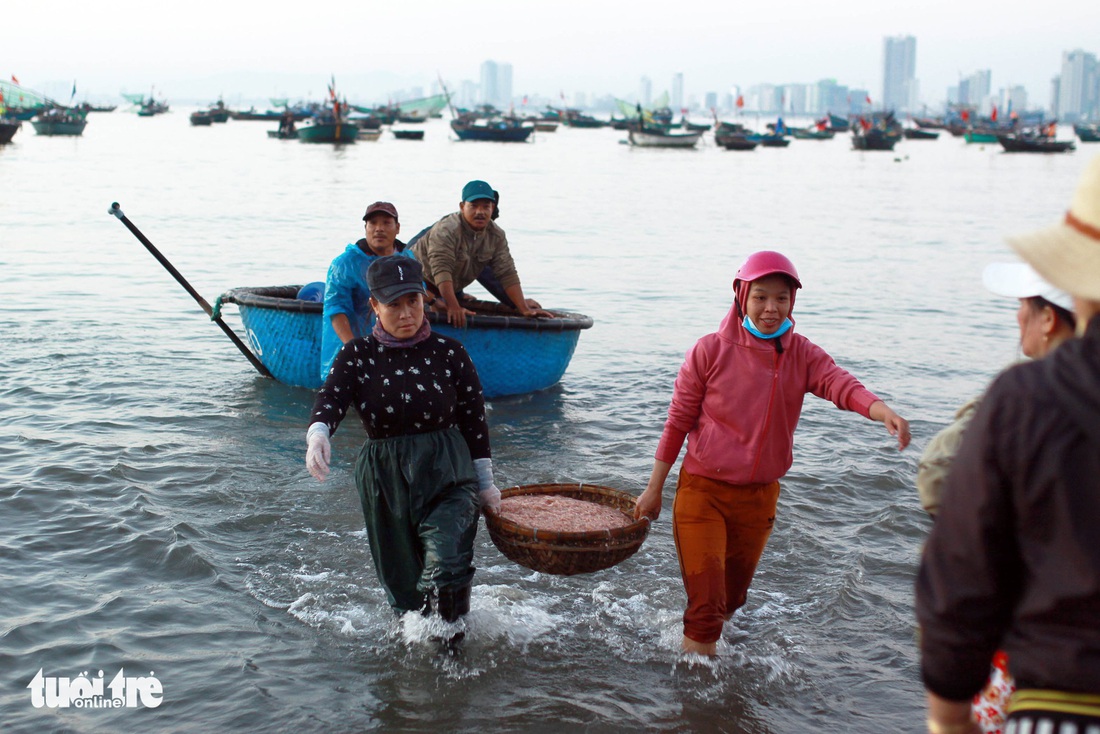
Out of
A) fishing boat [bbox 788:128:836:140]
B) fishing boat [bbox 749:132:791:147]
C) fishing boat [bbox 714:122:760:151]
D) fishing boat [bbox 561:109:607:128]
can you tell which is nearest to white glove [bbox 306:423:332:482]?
fishing boat [bbox 714:122:760:151]

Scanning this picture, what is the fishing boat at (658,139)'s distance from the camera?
237 feet

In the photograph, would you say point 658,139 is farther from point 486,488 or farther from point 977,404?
point 977,404

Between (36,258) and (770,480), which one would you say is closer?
(770,480)

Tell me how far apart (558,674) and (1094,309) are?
3190mm

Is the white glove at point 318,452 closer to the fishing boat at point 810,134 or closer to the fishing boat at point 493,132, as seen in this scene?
the fishing boat at point 493,132

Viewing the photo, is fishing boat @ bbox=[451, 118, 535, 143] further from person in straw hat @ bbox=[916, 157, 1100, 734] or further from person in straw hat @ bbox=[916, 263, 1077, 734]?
person in straw hat @ bbox=[916, 157, 1100, 734]

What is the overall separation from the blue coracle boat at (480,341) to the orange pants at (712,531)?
4.36 metres

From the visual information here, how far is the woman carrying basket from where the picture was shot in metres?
4.08

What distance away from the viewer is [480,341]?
337 inches

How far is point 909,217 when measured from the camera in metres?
28.4

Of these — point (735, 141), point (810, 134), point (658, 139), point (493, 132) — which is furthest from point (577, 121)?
point (735, 141)

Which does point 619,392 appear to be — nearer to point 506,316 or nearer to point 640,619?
point 506,316

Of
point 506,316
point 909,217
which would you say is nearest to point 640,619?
point 506,316

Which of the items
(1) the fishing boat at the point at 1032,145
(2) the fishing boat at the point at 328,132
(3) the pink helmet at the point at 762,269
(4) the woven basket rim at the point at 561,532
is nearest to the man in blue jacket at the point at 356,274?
(4) the woven basket rim at the point at 561,532
